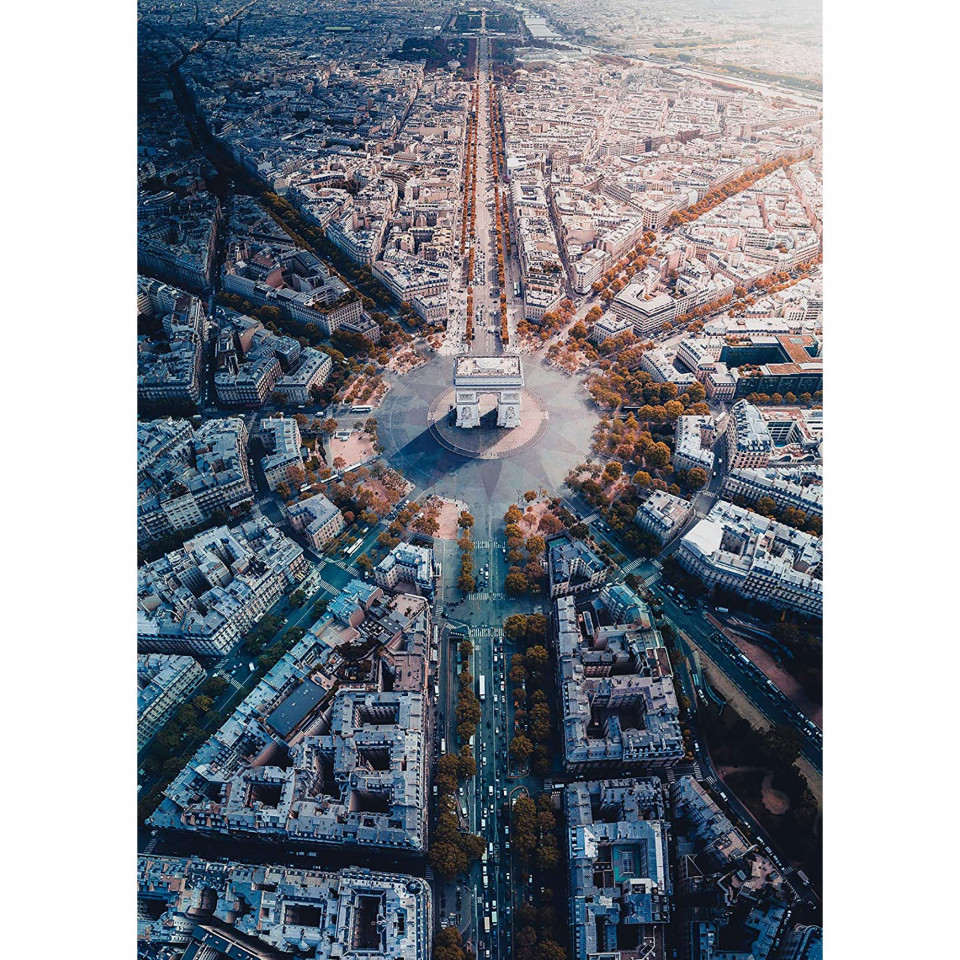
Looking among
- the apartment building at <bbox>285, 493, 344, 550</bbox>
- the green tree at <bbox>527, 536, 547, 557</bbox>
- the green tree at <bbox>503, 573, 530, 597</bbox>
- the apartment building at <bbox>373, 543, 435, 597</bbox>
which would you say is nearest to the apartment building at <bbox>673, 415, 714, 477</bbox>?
the green tree at <bbox>527, 536, 547, 557</bbox>

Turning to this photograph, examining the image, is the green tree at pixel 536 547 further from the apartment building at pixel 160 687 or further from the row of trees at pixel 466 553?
the apartment building at pixel 160 687

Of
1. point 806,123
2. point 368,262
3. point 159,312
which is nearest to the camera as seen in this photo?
point 159,312

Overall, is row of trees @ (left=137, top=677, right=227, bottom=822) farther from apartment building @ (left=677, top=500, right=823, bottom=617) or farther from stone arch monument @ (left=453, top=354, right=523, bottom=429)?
apartment building @ (left=677, top=500, right=823, bottom=617)

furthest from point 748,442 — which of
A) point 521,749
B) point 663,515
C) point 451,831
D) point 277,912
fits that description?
point 277,912

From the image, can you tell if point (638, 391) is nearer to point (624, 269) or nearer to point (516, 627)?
point (624, 269)

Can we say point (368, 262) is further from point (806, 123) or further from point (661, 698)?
point (806, 123)

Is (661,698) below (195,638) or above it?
below

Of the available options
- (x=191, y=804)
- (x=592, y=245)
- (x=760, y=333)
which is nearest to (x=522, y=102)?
(x=592, y=245)

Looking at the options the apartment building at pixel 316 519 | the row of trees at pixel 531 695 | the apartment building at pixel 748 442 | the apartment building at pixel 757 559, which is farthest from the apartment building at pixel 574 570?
the apartment building at pixel 316 519
